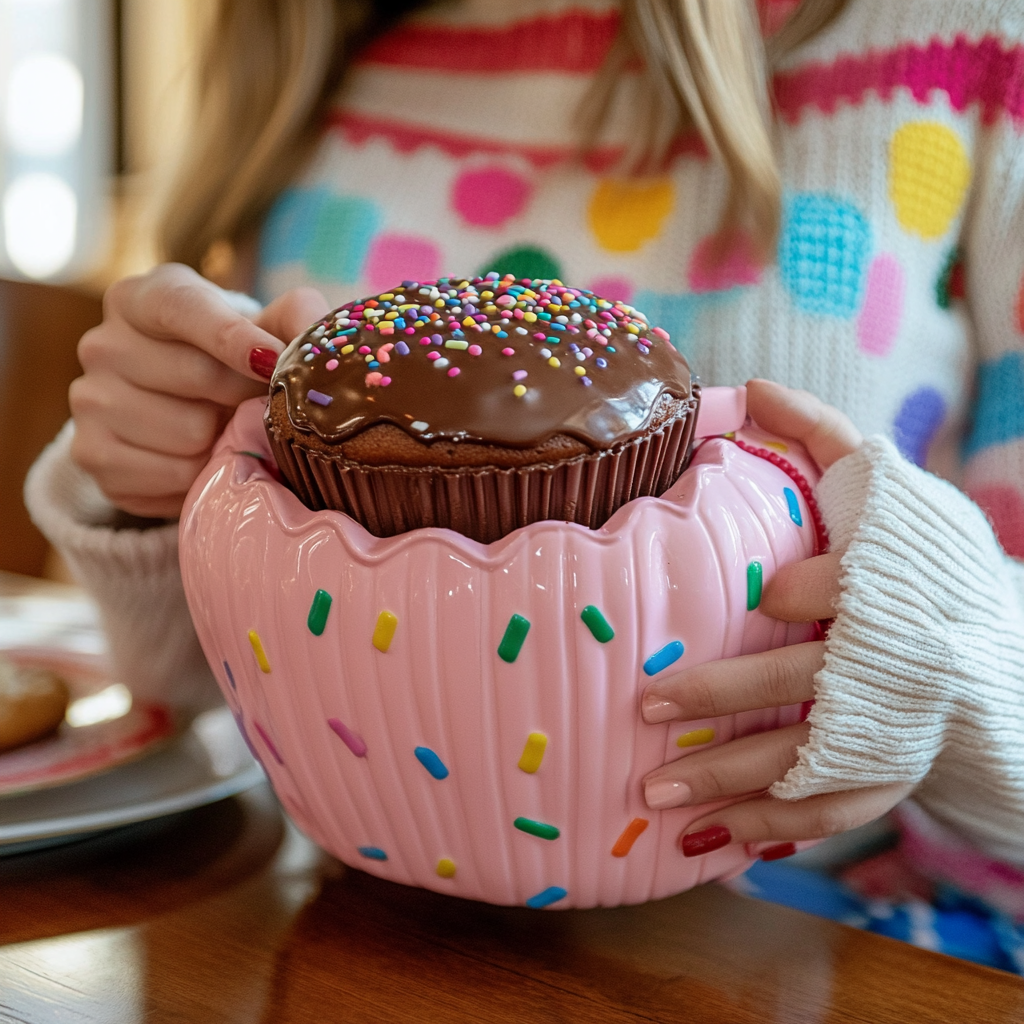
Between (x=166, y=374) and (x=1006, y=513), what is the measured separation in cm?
65

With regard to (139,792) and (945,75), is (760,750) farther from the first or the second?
(945,75)

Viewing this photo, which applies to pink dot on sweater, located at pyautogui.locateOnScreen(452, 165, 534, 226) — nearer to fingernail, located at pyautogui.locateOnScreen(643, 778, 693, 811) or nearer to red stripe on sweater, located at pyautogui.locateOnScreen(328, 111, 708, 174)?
red stripe on sweater, located at pyautogui.locateOnScreen(328, 111, 708, 174)

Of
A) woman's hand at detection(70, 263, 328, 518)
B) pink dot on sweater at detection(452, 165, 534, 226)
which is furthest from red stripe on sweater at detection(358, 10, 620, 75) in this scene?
woman's hand at detection(70, 263, 328, 518)

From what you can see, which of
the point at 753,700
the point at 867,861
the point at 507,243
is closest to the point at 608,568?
the point at 753,700

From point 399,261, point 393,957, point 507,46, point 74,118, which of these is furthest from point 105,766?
point 74,118

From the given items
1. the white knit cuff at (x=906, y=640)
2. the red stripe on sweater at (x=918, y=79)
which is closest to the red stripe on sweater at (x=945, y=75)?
the red stripe on sweater at (x=918, y=79)

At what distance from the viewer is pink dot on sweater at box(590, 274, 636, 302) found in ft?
2.96

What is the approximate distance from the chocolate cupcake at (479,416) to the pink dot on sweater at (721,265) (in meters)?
0.41

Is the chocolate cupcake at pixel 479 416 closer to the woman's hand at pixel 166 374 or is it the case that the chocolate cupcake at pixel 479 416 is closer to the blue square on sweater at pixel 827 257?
the woman's hand at pixel 166 374

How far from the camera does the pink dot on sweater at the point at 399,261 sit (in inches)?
38.7

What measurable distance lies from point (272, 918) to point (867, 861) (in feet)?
1.57

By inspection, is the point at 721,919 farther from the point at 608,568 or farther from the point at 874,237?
the point at 874,237

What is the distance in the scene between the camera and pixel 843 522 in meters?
0.47

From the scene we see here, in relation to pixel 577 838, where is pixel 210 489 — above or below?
above
